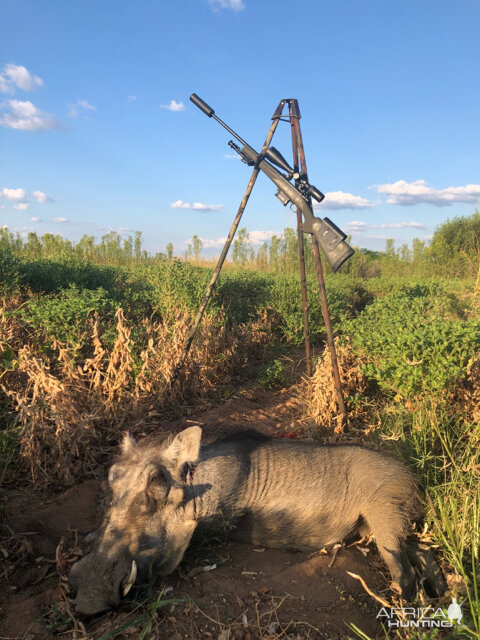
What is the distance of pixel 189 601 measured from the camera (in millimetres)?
2379

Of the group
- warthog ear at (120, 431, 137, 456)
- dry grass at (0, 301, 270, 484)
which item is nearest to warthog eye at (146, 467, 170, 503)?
warthog ear at (120, 431, 137, 456)

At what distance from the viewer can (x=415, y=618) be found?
243 cm

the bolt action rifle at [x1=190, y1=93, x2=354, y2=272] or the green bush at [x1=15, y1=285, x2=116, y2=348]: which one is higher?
the bolt action rifle at [x1=190, y1=93, x2=354, y2=272]

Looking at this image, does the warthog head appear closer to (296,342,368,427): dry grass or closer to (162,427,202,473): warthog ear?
(162,427,202,473): warthog ear

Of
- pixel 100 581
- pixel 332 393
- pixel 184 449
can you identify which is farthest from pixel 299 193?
pixel 100 581

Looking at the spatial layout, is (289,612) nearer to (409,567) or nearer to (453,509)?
(409,567)

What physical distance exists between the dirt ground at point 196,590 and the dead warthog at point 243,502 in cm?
14

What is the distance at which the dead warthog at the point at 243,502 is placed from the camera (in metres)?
2.35

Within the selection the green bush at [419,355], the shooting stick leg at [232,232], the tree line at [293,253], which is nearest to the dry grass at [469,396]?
the green bush at [419,355]

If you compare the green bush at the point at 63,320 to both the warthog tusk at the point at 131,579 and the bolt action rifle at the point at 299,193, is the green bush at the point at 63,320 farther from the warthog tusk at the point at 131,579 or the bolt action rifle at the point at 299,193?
the warthog tusk at the point at 131,579

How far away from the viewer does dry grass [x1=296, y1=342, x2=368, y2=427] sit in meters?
4.76

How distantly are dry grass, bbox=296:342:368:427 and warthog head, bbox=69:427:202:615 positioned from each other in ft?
7.45

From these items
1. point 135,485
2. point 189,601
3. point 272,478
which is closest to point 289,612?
point 189,601

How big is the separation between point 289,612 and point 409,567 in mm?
880
